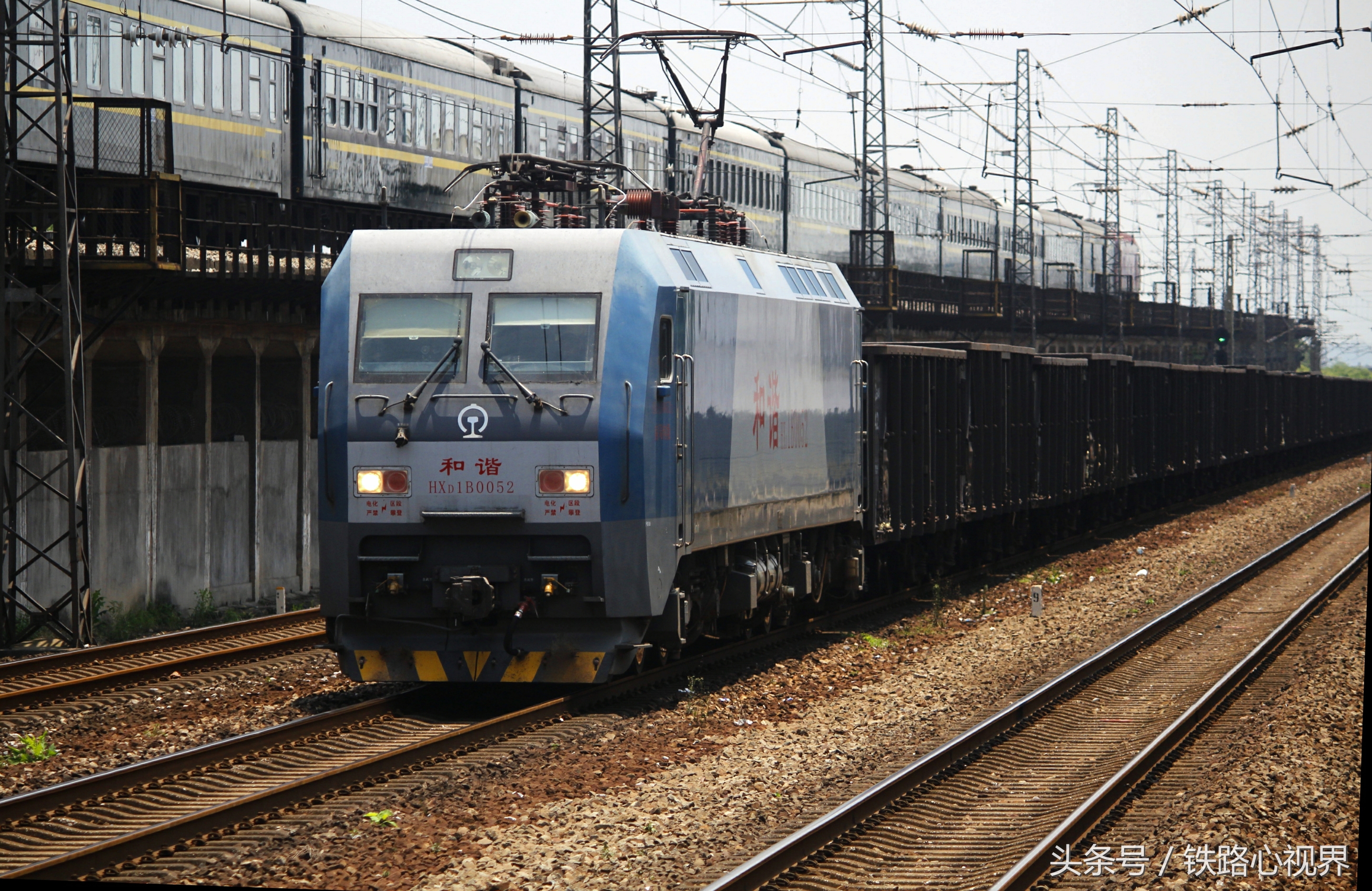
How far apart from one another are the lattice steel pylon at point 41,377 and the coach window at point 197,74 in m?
3.88

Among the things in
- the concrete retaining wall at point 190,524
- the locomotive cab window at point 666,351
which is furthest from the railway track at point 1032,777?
the concrete retaining wall at point 190,524

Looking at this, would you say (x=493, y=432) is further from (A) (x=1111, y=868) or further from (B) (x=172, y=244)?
(B) (x=172, y=244)

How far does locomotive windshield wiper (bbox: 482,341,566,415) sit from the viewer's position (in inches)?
448

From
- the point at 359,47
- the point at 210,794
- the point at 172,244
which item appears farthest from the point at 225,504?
the point at 210,794

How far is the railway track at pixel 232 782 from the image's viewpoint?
7.99 metres

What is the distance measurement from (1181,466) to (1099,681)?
910 inches

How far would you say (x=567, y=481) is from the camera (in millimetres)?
11383

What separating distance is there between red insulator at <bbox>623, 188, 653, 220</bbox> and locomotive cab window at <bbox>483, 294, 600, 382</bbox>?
246 centimetres

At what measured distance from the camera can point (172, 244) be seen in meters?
16.8

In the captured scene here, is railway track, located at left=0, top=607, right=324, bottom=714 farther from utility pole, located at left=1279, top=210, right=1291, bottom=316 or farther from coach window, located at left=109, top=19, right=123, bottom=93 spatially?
utility pole, located at left=1279, top=210, right=1291, bottom=316

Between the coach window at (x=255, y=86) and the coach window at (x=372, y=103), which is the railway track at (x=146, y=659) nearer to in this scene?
the coach window at (x=255, y=86)

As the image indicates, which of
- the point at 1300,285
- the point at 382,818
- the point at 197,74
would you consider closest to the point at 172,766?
the point at 382,818

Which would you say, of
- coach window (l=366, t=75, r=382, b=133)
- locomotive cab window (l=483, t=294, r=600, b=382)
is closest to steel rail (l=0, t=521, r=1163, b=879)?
locomotive cab window (l=483, t=294, r=600, b=382)

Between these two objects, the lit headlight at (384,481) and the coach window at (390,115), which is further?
the coach window at (390,115)
